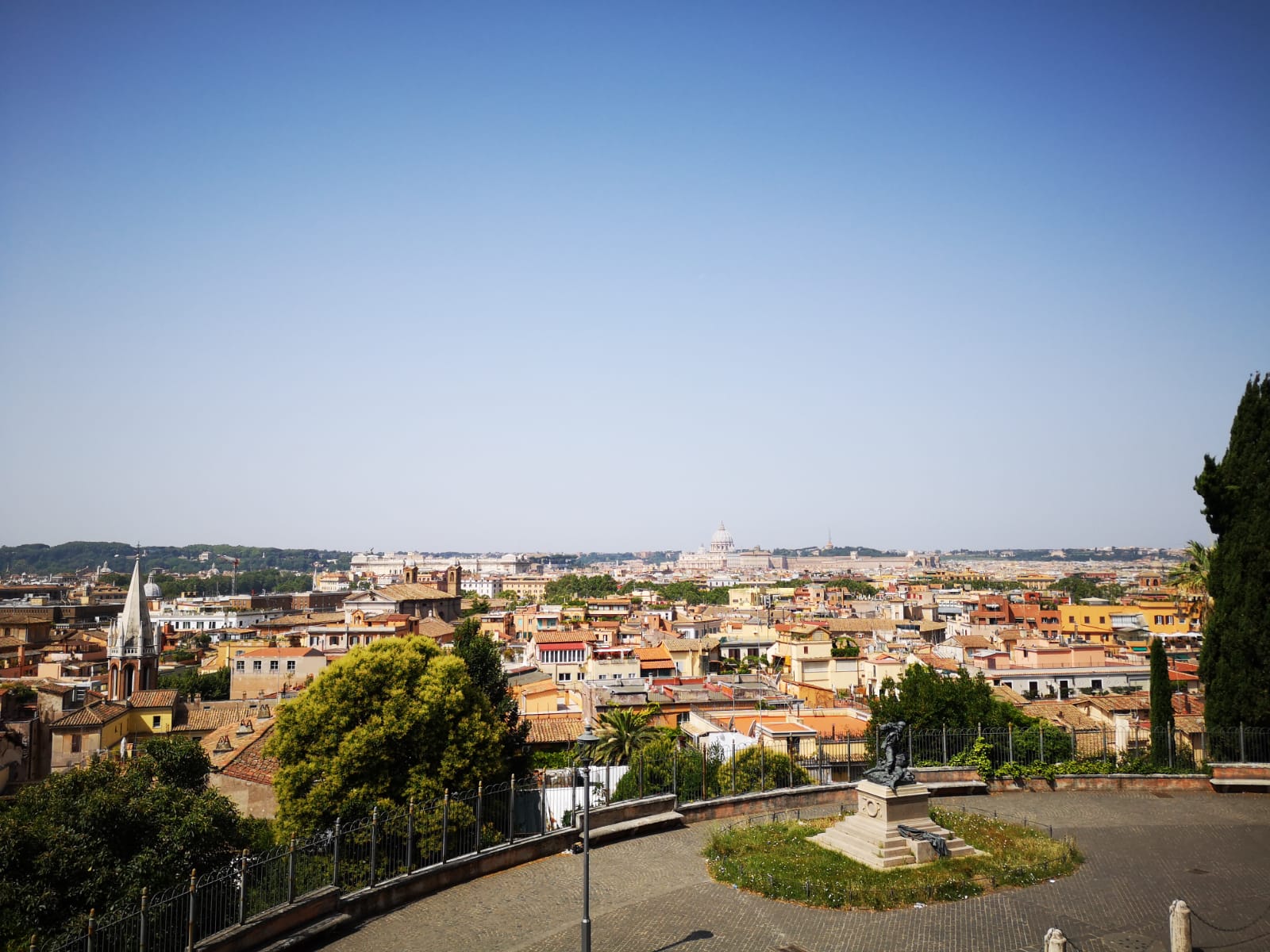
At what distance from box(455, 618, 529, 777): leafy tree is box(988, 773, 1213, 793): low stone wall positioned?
16.0 meters

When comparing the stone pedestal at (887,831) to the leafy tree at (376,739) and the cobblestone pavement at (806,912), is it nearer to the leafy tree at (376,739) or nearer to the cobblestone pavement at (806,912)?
the cobblestone pavement at (806,912)

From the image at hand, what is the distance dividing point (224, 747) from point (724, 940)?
3144cm

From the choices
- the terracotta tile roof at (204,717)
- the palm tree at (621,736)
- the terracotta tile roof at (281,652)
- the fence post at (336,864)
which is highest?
the fence post at (336,864)

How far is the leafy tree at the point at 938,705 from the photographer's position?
30562mm

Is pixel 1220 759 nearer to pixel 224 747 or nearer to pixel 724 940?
pixel 724 940

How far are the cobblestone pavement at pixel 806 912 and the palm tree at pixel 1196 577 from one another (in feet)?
65.1

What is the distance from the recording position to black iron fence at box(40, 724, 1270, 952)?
36.3ft

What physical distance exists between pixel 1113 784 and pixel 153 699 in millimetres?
45888

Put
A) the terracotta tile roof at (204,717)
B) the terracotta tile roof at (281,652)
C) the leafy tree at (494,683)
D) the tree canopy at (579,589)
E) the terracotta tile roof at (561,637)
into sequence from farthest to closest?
the tree canopy at (579,589)
the terracotta tile roof at (561,637)
the terracotta tile roof at (281,652)
the terracotta tile roof at (204,717)
the leafy tree at (494,683)

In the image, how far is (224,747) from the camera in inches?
1486

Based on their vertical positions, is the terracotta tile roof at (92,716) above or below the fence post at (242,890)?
below

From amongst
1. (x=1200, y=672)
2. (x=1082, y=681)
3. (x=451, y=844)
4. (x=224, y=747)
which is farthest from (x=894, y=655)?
(x=451, y=844)

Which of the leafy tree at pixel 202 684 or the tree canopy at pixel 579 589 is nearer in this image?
the leafy tree at pixel 202 684

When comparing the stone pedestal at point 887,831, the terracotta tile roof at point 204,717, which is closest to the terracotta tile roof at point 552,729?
the terracotta tile roof at point 204,717
